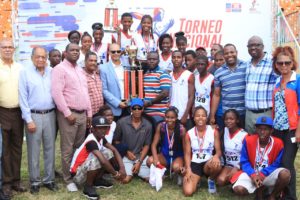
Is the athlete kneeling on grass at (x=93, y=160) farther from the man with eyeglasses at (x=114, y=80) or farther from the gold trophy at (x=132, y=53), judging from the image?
the gold trophy at (x=132, y=53)

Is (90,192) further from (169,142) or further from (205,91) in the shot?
(205,91)

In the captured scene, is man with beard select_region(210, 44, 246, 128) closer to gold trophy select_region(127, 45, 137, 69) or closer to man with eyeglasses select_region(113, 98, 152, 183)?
man with eyeglasses select_region(113, 98, 152, 183)

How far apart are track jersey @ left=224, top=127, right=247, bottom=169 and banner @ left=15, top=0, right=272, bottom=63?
183 inches

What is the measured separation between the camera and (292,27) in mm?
10609

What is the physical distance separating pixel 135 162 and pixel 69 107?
1.30m

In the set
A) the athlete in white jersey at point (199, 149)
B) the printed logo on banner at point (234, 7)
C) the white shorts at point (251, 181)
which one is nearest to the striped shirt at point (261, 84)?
the athlete in white jersey at point (199, 149)

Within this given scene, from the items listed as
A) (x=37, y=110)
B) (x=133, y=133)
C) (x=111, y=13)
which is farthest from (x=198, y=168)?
(x=111, y=13)

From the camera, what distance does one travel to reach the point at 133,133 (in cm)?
599

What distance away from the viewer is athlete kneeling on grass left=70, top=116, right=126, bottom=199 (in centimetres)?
523

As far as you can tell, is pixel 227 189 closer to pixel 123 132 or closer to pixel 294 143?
pixel 294 143

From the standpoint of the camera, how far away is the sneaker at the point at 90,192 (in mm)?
5148

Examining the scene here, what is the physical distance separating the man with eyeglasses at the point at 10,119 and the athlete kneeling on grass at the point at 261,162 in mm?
2827

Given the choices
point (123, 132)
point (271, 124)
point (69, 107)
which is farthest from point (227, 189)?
point (69, 107)

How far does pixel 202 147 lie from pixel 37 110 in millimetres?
2218
